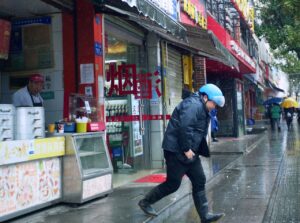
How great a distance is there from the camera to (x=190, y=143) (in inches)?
217

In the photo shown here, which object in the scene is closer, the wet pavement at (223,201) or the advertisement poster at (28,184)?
the advertisement poster at (28,184)

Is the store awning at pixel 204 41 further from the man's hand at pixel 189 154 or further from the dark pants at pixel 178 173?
the man's hand at pixel 189 154

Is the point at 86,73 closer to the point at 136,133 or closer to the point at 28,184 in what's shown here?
the point at 28,184

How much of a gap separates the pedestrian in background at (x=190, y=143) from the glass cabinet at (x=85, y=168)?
110cm

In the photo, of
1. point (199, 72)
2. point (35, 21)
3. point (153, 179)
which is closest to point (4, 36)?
point (35, 21)

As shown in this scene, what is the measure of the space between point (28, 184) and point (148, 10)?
10.1 feet

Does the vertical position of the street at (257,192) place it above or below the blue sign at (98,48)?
below

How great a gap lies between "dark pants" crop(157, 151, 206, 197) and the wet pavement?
1.60 ft

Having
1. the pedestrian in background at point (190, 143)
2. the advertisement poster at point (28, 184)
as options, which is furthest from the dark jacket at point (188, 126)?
the advertisement poster at point (28, 184)

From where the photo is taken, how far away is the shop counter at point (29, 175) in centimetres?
548

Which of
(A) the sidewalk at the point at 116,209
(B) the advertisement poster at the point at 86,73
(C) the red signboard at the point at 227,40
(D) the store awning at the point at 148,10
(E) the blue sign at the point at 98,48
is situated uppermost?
(C) the red signboard at the point at 227,40

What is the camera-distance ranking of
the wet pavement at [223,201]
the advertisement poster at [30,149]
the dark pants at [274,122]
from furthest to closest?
1. the dark pants at [274,122]
2. the wet pavement at [223,201]
3. the advertisement poster at [30,149]

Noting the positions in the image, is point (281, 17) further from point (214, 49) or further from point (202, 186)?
point (202, 186)

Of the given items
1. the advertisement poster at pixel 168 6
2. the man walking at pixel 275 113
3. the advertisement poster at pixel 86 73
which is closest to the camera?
the advertisement poster at pixel 86 73
